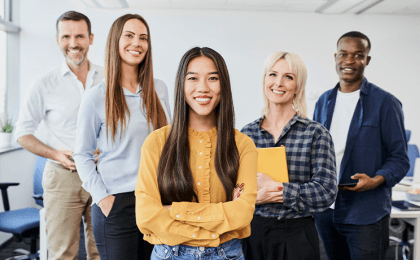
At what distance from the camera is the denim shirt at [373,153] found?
170 cm

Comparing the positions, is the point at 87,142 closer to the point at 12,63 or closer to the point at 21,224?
the point at 21,224

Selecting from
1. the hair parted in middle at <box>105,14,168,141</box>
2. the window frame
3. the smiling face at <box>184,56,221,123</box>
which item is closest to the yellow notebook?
the smiling face at <box>184,56,221,123</box>

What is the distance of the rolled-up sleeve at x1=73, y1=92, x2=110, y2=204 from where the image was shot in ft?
4.77

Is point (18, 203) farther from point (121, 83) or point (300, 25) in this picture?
point (300, 25)

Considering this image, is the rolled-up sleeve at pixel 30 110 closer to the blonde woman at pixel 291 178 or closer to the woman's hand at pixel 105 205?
the woman's hand at pixel 105 205

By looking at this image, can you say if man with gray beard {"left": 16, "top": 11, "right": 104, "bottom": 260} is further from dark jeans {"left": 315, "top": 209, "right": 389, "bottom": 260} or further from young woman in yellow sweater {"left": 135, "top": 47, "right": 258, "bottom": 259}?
dark jeans {"left": 315, "top": 209, "right": 389, "bottom": 260}

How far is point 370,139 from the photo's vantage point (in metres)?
1.73

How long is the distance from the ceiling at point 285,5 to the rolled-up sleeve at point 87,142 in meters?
3.83

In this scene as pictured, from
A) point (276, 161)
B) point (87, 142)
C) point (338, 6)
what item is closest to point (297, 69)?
point (276, 161)

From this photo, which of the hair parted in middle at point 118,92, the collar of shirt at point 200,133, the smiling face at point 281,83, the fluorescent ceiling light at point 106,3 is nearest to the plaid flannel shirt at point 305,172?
the smiling face at point 281,83

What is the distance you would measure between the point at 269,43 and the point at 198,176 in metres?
4.64

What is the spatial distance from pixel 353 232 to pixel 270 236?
62cm

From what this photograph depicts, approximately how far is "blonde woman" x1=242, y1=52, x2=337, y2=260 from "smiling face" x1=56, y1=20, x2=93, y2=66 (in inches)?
54.3

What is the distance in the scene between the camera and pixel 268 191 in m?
1.30
